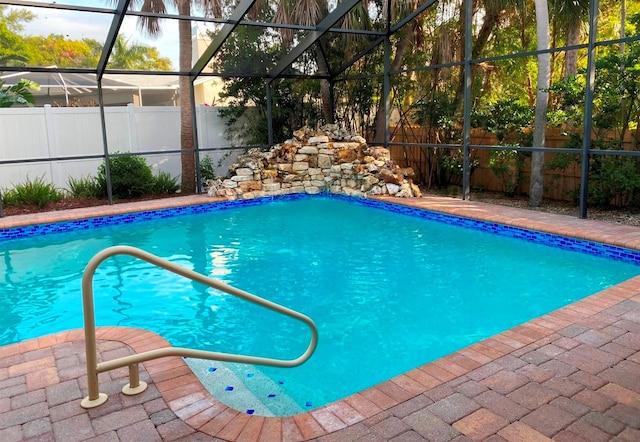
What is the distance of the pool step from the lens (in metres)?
3.00

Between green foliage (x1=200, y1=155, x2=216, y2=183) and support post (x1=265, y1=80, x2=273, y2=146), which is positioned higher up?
support post (x1=265, y1=80, x2=273, y2=146)

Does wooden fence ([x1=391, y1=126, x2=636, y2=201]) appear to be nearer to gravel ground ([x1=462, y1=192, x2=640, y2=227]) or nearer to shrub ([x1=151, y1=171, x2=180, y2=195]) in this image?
gravel ground ([x1=462, y1=192, x2=640, y2=227])

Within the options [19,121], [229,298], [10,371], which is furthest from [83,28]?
[10,371]

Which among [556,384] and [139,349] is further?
[139,349]

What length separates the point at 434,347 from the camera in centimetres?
385

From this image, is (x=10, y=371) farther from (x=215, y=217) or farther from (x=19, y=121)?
(x=19, y=121)

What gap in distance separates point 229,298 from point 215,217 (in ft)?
13.3

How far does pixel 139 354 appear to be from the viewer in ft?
8.44

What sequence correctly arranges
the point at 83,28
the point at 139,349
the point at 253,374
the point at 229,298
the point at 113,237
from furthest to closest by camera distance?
the point at 83,28, the point at 113,237, the point at 229,298, the point at 253,374, the point at 139,349

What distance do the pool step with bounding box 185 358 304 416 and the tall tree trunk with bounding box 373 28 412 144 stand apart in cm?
778

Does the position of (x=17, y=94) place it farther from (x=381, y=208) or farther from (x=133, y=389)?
(x=133, y=389)

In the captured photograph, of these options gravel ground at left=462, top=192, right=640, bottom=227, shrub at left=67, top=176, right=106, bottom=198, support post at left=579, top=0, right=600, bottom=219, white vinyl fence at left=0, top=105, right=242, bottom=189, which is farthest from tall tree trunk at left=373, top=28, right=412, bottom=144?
shrub at left=67, top=176, right=106, bottom=198

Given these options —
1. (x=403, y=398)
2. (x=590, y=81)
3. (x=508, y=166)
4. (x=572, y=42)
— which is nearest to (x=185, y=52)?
(x=508, y=166)

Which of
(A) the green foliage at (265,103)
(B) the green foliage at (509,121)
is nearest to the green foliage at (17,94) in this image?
Answer: (A) the green foliage at (265,103)
